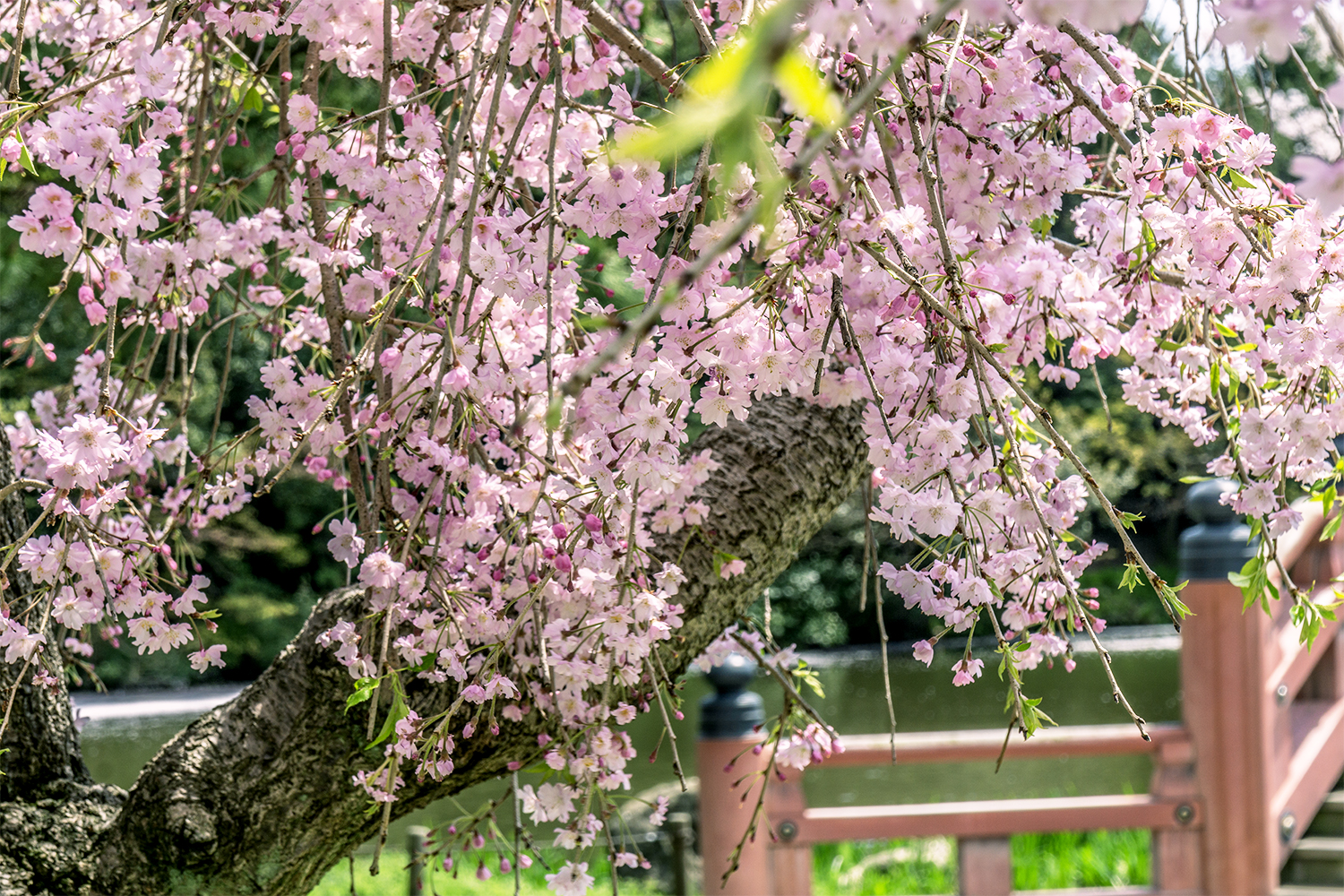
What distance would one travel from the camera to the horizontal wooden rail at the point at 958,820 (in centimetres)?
306

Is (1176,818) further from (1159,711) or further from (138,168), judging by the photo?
(1159,711)

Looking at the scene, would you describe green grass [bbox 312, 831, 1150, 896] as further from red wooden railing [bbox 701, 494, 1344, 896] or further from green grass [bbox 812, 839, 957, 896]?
red wooden railing [bbox 701, 494, 1344, 896]

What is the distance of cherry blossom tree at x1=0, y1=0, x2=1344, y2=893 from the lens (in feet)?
3.28

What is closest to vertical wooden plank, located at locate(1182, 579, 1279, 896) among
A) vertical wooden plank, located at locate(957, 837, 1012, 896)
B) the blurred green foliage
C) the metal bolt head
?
the metal bolt head

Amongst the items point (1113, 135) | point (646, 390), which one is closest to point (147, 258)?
point (646, 390)

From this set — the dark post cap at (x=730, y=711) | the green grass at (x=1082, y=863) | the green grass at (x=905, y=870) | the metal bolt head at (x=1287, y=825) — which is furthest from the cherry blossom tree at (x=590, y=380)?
the green grass at (x=1082, y=863)

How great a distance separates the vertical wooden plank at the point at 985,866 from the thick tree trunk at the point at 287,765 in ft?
6.32

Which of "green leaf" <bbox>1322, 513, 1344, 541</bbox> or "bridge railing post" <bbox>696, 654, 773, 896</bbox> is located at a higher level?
"green leaf" <bbox>1322, 513, 1344, 541</bbox>

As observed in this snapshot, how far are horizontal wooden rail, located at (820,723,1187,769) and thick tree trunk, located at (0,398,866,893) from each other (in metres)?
1.53

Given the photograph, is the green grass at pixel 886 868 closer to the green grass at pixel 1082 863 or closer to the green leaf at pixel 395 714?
the green grass at pixel 1082 863

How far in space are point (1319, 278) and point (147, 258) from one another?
1.32 m

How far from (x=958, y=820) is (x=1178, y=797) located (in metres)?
0.65

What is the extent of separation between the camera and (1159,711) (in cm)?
909

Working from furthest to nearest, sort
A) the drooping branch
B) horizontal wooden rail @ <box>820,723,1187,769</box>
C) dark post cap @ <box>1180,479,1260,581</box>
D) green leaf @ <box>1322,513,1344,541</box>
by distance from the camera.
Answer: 1. dark post cap @ <box>1180,479,1260,581</box>
2. horizontal wooden rail @ <box>820,723,1187,769</box>
3. the drooping branch
4. green leaf @ <box>1322,513,1344,541</box>
